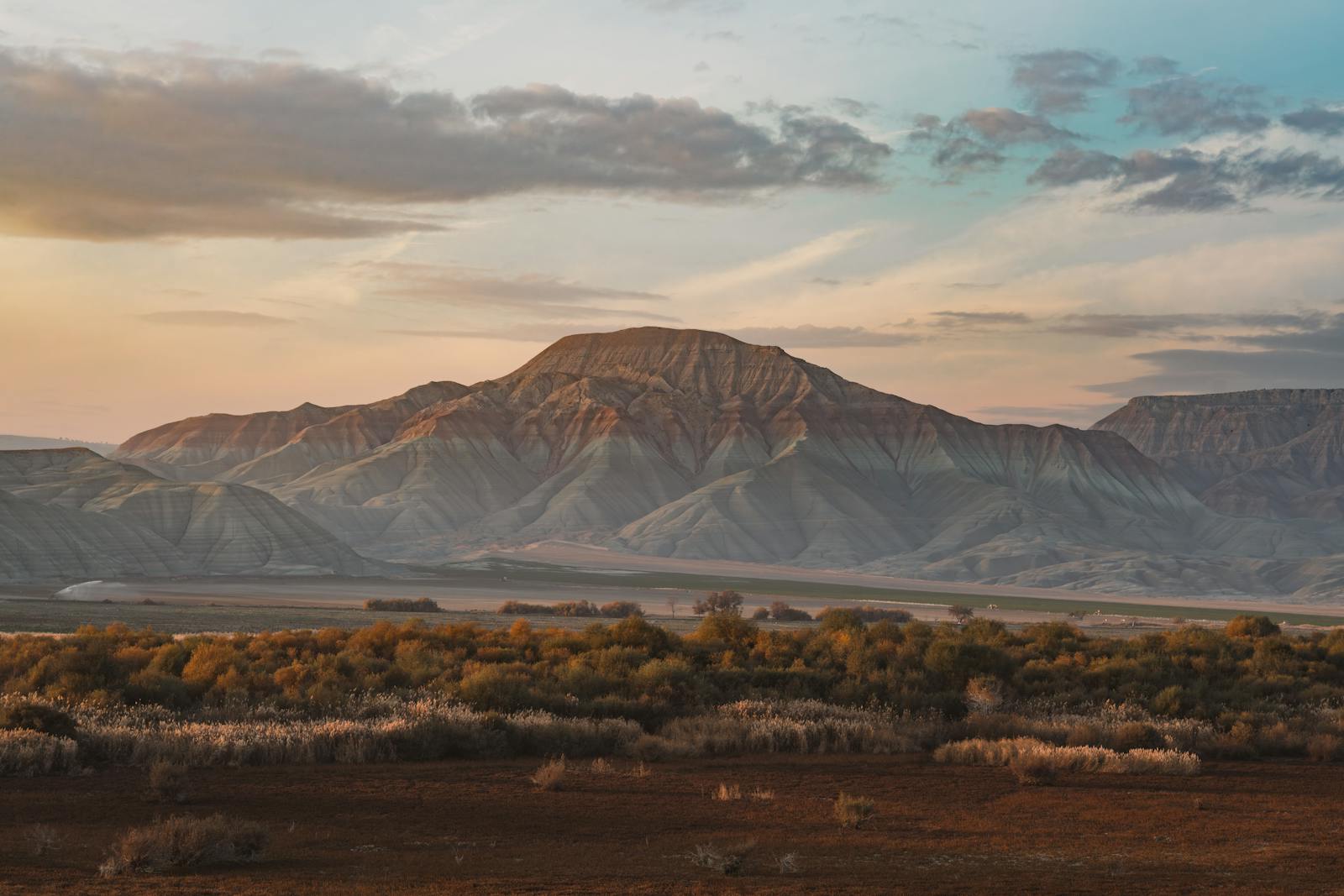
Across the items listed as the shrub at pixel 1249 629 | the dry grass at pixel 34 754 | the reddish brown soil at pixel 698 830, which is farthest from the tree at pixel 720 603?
the dry grass at pixel 34 754

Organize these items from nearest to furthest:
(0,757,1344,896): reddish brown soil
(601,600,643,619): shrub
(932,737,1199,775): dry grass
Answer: (0,757,1344,896): reddish brown soil → (932,737,1199,775): dry grass → (601,600,643,619): shrub

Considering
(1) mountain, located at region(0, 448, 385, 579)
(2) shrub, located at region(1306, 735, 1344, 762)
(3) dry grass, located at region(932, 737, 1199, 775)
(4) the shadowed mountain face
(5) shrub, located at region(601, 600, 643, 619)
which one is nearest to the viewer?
(3) dry grass, located at region(932, 737, 1199, 775)

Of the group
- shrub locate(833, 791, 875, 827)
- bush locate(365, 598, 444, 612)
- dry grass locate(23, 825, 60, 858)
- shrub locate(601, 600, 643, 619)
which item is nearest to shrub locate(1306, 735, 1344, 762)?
shrub locate(833, 791, 875, 827)

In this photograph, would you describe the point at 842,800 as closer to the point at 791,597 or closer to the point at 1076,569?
the point at 791,597

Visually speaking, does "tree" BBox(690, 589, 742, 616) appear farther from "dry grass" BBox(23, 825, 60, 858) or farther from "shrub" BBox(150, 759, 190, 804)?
"dry grass" BBox(23, 825, 60, 858)

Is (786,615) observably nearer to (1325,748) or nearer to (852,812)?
(1325,748)

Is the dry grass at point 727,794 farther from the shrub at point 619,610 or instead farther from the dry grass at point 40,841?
the shrub at point 619,610
